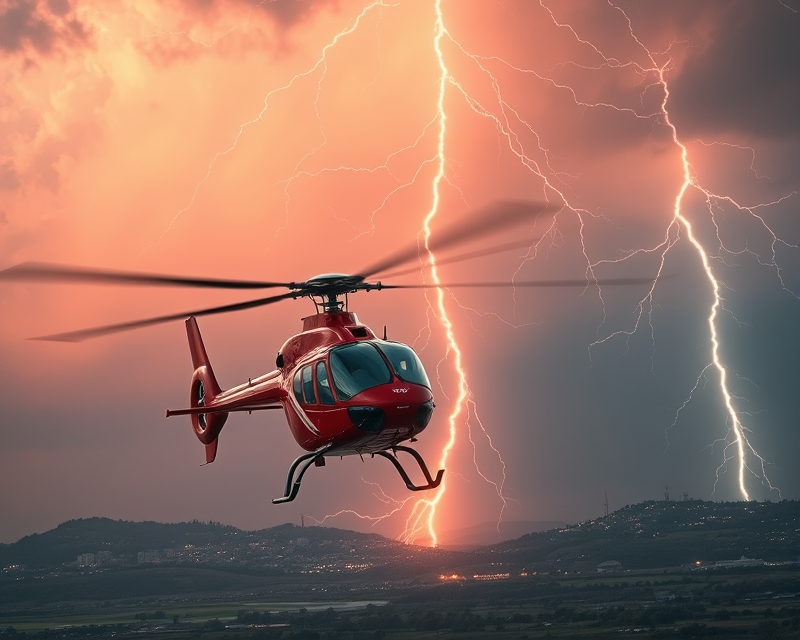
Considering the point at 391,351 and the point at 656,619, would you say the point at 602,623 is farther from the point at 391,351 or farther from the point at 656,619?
the point at 391,351

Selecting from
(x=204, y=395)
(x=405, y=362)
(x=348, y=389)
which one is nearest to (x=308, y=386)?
(x=348, y=389)

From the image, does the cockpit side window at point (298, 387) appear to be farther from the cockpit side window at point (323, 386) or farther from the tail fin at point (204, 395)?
the tail fin at point (204, 395)

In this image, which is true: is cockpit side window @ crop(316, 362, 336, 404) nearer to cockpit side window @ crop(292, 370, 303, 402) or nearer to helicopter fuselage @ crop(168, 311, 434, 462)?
helicopter fuselage @ crop(168, 311, 434, 462)

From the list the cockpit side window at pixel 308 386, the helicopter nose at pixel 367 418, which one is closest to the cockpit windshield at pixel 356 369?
the helicopter nose at pixel 367 418

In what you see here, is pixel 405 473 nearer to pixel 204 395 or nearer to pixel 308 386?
pixel 308 386

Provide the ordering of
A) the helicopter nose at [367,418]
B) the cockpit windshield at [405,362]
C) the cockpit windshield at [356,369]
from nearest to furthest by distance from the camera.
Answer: the helicopter nose at [367,418] → the cockpit windshield at [356,369] → the cockpit windshield at [405,362]
